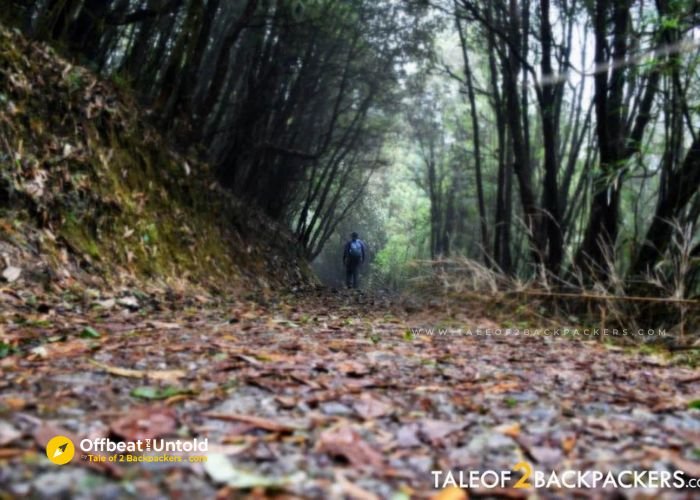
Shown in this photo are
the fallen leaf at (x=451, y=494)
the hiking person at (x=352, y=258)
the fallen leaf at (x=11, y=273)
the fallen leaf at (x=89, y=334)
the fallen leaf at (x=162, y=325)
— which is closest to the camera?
the fallen leaf at (x=451, y=494)

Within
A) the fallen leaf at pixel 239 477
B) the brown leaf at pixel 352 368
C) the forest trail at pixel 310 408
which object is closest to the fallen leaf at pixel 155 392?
the forest trail at pixel 310 408

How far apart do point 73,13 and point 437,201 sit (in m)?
16.3

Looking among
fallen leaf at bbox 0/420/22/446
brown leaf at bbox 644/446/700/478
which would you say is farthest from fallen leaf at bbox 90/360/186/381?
brown leaf at bbox 644/446/700/478

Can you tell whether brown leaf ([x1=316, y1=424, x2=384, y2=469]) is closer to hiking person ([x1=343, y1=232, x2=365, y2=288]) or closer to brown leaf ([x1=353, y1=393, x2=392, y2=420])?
brown leaf ([x1=353, y1=393, x2=392, y2=420])

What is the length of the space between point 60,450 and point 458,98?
780 inches

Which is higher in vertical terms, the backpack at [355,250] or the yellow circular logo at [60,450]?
the backpack at [355,250]

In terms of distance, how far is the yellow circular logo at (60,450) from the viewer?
1.23 meters

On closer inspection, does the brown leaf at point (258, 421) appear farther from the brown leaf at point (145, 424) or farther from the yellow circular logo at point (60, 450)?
the yellow circular logo at point (60, 450)

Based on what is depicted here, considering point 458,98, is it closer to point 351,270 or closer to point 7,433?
point 351,270

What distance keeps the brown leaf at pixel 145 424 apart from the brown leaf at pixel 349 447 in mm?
406

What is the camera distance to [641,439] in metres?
1.60

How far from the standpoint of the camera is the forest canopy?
538cm

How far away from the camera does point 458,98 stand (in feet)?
64.6

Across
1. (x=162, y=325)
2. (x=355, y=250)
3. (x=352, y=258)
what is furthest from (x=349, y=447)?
(x=355, y=250)
